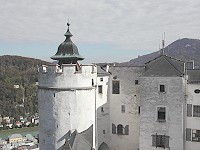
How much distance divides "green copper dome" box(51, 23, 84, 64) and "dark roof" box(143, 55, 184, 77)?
6073mm

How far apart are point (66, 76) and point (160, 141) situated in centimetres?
977

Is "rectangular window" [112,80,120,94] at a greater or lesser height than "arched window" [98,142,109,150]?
greater

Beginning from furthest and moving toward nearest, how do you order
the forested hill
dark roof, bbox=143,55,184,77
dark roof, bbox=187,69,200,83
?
the forested hill, dark roof, bbox=187,69,200,83, dark roof, bbox=143,55,184,77

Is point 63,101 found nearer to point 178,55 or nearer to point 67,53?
point 67,53

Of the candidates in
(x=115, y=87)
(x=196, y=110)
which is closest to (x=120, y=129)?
(x=115, y=87)

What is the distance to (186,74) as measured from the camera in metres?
27.3

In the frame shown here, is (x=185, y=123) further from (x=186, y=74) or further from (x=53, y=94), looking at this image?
(x=53, y=94)

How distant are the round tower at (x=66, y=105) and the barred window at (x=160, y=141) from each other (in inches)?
213

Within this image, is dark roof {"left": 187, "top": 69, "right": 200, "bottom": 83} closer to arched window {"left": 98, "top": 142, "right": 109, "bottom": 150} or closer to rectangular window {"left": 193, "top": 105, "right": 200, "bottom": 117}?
rectangular window {"left": 193, "top": 105, "right": 200, "bottom": 117}

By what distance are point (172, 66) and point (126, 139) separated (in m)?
8.76

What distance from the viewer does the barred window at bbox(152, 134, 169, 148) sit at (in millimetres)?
27019

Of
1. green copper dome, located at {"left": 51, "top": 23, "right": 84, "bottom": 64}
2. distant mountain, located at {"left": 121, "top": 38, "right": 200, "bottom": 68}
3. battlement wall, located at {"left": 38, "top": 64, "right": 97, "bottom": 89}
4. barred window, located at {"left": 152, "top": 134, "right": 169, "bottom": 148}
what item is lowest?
barred window, located at {"left": 152, "top": 134, "right": 169, "bottom": 148}

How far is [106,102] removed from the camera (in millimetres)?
30344

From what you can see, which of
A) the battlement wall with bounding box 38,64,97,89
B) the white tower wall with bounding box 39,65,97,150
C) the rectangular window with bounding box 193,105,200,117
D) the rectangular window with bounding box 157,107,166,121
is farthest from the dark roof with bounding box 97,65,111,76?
the rectangular window with bounding box 193,105,200,117
